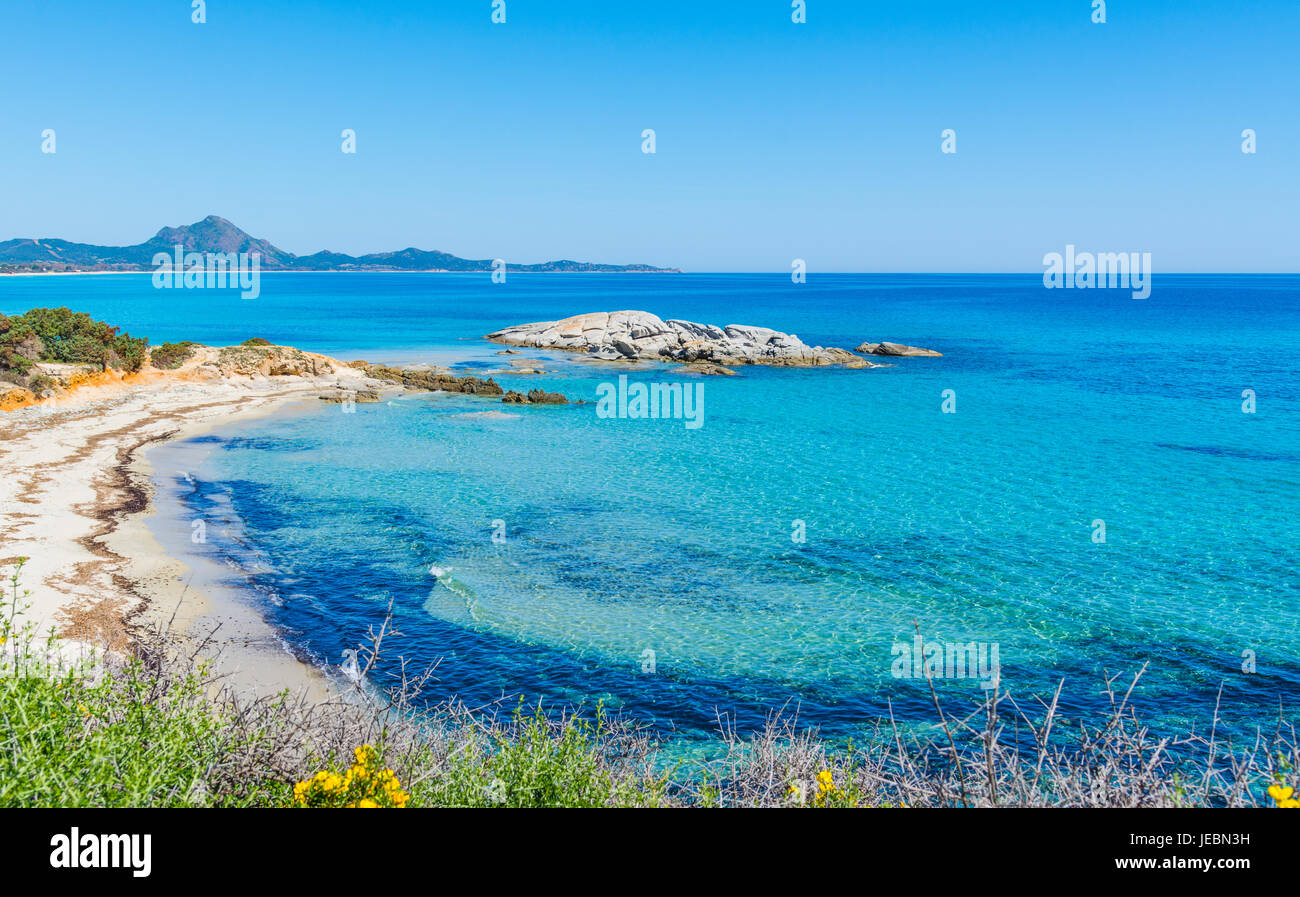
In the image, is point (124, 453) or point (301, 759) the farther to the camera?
point (124, 453)

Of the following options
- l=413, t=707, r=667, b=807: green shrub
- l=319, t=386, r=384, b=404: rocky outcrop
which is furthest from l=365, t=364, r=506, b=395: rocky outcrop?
l=413, t=707, r=667, b=807: green shrub

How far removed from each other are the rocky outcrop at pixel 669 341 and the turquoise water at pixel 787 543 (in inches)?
607

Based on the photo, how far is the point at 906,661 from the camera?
57.0 ft

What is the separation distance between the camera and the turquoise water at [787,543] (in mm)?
16906

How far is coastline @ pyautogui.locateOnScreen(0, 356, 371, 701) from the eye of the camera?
16.8 meters

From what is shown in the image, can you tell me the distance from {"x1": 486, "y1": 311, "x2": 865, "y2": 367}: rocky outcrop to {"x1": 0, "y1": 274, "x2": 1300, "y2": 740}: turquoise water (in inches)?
607

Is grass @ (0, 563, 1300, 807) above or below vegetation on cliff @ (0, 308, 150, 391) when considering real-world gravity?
below

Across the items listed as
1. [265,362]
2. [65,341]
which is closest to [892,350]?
[265,362]

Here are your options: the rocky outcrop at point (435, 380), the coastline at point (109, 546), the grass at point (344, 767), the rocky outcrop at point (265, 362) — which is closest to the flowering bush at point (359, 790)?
the grass at point (344, 767)

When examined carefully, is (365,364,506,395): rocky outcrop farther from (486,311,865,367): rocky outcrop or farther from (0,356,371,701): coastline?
(486,311,865,367): rocky outcrop

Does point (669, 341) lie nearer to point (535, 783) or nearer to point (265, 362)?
point (265, 362)
